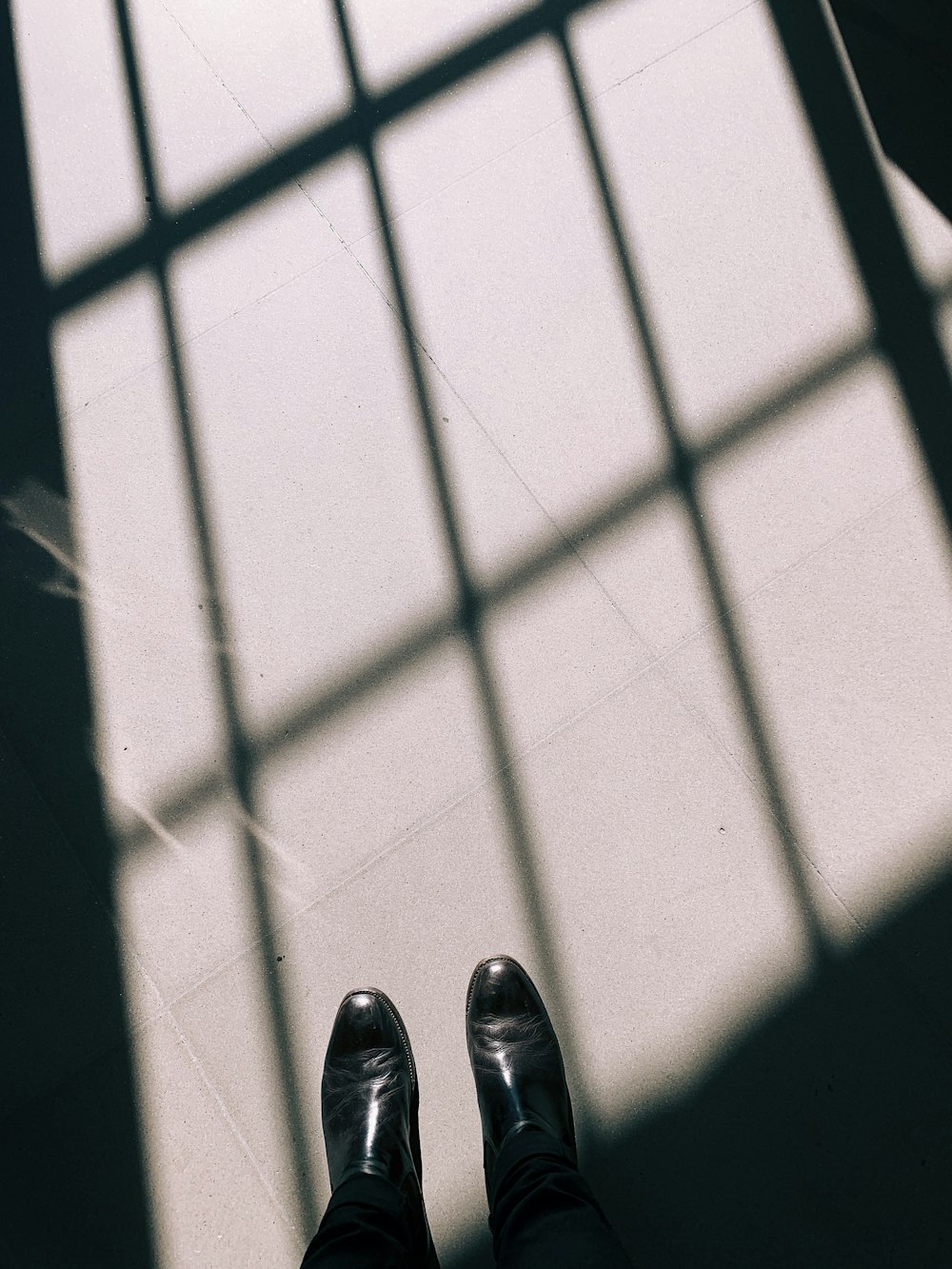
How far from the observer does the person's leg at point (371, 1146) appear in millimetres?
1793

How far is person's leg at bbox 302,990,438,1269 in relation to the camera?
1.79 metres

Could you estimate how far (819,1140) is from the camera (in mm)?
2039

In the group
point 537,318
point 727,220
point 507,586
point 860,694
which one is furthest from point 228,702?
point 727,220

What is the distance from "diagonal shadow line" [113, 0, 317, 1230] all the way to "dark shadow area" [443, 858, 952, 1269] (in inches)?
17.3

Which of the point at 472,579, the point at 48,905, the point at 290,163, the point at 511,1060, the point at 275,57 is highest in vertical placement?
the point at 275,57

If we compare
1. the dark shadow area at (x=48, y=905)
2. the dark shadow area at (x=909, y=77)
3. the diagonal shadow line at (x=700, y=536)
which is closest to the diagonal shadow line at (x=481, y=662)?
the diagonal shadow line at (x=700, y=536)

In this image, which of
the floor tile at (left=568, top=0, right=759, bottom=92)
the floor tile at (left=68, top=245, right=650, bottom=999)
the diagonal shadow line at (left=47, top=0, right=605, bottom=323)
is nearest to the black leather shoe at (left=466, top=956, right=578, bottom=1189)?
the floor tile at (left=68, top=245, right=650, bottom=999)

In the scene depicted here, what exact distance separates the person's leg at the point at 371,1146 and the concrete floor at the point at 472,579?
0.06 meters

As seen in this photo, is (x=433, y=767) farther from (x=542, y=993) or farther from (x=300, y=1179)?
(x=300, y=1179)

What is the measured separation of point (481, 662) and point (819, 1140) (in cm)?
129

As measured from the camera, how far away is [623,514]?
2422 millimetres

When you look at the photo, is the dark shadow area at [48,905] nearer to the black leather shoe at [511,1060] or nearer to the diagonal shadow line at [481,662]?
the black leather shoe at [511,1060]

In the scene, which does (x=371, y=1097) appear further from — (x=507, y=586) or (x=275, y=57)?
(x=275, y=57)

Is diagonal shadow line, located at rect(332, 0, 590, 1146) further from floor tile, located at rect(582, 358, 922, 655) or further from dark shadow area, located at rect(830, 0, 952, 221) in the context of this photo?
dark shadow area, located at rect(830, 0, 952, 221)
